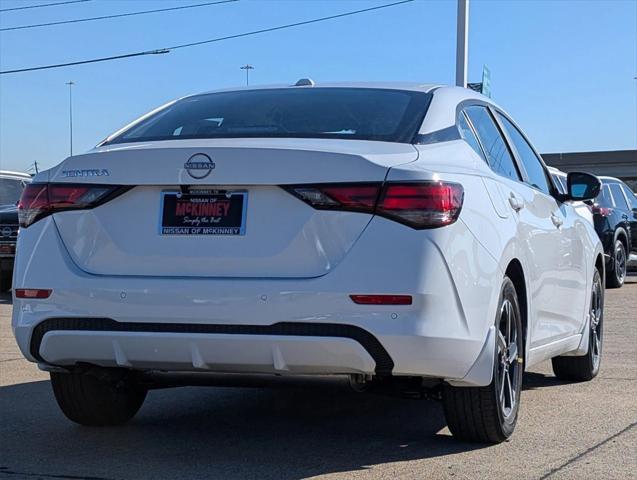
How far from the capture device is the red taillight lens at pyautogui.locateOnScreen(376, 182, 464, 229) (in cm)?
441

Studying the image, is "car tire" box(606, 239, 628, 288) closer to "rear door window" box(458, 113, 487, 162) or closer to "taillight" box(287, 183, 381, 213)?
"rear door window" box(458, 113, 487, 162)

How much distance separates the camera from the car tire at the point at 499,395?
4.92 metres

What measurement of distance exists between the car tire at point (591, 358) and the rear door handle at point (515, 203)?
1.85 m

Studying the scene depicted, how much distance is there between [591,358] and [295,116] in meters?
3.12

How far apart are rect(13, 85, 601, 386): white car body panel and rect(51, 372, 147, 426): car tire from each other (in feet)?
2.14

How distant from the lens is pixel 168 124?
17.6ft

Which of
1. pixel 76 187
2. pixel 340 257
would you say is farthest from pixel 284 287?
pixel 76 187

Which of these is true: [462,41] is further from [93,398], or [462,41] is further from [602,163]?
[602,163]

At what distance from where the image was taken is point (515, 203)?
18.0 feet

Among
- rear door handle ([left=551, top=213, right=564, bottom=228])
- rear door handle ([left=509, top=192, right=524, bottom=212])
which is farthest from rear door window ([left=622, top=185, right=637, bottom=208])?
rear door handle ([left=509, top=192, right=524, bottom=212])

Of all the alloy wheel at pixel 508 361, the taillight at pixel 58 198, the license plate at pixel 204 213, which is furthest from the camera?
the alloy wheel at pixel 508 361

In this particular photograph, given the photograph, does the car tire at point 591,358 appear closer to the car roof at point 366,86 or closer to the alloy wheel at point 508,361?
the alloy wheel at point 508,361

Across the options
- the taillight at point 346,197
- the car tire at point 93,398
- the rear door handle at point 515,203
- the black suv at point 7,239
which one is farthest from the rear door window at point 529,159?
the black suv at point 7,239

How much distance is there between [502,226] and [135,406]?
2210mm
